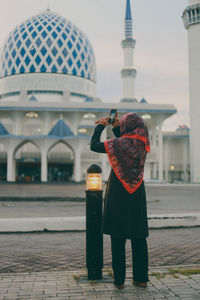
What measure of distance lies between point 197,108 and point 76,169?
54.4 feet

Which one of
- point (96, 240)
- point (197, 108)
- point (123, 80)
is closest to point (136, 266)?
point (96, 240)

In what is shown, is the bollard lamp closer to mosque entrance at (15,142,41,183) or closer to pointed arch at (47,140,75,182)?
pointed arch at (47,140,75,182)

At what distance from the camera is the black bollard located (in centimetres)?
332

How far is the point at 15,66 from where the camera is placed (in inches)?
1948

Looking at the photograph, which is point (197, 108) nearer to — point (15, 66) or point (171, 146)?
point (171, 146)

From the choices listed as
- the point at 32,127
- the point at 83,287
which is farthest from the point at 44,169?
the point at 83,287

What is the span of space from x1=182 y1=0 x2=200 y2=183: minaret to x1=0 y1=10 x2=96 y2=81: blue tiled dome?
58.3ft

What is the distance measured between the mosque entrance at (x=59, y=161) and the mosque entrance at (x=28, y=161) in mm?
1753

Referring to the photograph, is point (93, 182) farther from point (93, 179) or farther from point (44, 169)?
point (44, 169)

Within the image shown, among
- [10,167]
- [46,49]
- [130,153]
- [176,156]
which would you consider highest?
[46,49]

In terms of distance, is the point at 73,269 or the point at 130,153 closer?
the point at 130,153

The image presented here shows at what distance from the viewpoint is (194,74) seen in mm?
39406

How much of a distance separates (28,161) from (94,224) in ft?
127

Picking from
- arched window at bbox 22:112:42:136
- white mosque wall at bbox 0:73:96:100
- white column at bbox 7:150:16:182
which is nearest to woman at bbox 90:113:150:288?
white column at bbox 7:150:16:182
